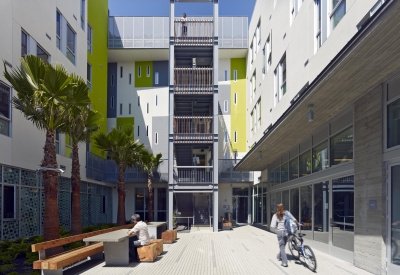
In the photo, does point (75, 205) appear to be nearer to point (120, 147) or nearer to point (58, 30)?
point (120, 147)

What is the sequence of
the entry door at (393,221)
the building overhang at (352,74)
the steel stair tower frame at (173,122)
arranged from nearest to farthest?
the building overhang at (352,74) < the entry door at (393,221) < the steel stair tower frame at (173,122)

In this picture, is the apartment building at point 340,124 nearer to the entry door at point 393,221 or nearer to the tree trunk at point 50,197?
the entry door at point 393,221

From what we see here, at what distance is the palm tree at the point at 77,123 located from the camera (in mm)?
11891

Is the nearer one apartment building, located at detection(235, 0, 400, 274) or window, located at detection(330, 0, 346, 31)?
apartment building, located at detection(235, 0, 400, 274)

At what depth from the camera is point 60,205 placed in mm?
19344

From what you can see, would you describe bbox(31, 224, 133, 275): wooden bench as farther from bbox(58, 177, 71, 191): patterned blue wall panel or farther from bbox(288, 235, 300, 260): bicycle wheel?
bbox(58, 177, 71, 191): patterned blue wall panel

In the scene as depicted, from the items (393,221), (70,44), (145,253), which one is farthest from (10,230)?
(393,221)

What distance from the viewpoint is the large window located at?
10939 millimetres

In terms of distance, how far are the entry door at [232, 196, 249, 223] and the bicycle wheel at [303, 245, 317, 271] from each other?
2107cm

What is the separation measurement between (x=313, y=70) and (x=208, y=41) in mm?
12554

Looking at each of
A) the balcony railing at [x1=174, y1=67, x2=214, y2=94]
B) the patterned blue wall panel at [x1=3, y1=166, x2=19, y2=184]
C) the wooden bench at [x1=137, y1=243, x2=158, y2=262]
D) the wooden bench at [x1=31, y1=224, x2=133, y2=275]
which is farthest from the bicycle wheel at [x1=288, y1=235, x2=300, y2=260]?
the balcony railing at [x1=174, y1=67, x2=214, y2=94]

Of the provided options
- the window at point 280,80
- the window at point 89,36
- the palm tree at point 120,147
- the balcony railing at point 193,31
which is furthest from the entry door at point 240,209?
the window at point 89,36

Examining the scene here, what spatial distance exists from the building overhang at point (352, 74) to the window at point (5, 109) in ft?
31.3

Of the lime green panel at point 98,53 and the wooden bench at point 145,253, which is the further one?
the lime green panel at point 98,53
